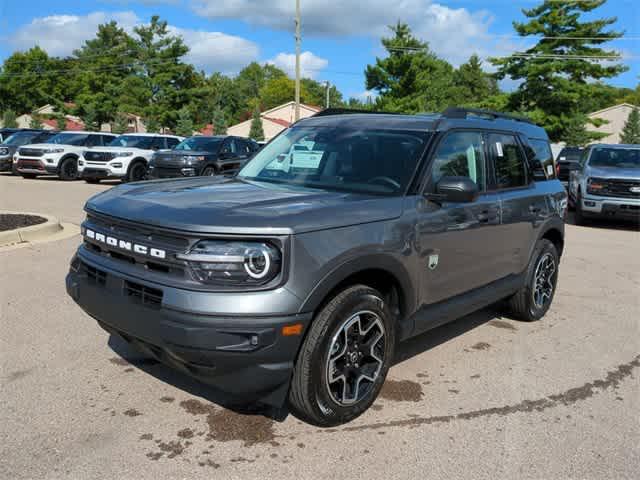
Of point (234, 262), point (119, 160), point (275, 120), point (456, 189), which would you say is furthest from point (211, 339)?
point (275, 120)

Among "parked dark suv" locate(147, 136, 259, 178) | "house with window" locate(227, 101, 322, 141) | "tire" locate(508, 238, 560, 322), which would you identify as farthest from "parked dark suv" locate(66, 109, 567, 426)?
"house with window" locate(227, 101, 322, 141)

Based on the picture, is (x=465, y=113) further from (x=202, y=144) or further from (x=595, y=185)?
(x=202, y=144)

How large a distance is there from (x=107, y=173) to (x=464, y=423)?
16.9 meters

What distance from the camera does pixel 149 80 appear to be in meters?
54.9

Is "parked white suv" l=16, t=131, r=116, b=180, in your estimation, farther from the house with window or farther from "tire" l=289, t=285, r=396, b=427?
the house with window

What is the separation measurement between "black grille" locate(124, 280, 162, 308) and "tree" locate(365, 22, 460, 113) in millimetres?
39724

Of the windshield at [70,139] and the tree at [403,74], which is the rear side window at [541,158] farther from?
the tree at [403,74]

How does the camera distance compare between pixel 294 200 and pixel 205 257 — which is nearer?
pixel 205 257

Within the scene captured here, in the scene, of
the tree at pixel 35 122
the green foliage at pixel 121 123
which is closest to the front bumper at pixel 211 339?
the green foliage at pixel 121 123

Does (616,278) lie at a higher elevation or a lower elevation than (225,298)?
lower

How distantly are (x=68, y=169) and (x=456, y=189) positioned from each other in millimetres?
18917

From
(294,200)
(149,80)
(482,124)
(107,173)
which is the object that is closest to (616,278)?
(482,124)

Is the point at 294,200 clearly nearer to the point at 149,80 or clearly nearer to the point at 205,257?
the point at 205,257

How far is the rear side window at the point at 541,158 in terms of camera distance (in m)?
5.58
